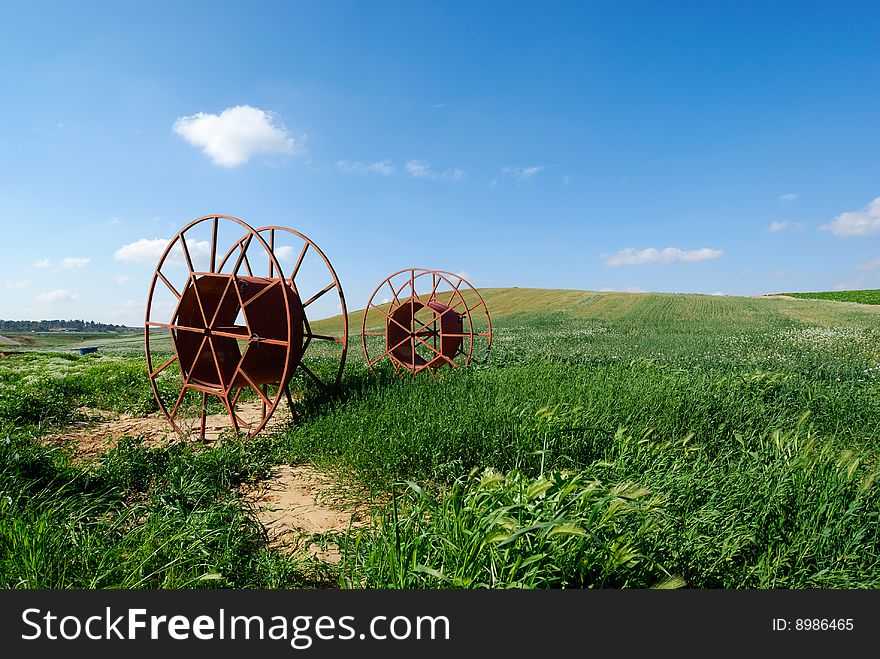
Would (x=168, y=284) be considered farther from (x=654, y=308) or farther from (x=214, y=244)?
(x=654, y=308)

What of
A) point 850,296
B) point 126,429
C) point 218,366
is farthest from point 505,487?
point 850,296

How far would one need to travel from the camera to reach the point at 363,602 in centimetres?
182

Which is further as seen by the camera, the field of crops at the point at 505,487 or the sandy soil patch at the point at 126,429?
the sandy soil patch at the point at 126,429

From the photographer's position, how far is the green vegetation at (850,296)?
50.8m

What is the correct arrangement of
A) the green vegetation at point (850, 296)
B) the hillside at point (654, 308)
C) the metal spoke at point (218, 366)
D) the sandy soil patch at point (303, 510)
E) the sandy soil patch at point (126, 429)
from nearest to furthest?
the sandy soil patch at point (303, 510) < the sandy soil patch at point (126, 429) < the metal spoke at point (218, 366) < the hillside at point (654, 308) < the green vegetation at point (850, 296)

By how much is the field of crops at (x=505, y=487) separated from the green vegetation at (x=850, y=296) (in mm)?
58809

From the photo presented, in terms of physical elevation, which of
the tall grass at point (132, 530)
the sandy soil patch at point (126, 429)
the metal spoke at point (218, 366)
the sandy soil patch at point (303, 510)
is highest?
the metal spoke at point (218, 366)

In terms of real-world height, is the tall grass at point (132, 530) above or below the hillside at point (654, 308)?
below

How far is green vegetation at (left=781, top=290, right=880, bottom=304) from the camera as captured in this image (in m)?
50.8

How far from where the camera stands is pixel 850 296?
55750mm

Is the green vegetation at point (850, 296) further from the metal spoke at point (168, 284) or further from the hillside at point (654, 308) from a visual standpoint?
the metal spoke at point (168, 284)

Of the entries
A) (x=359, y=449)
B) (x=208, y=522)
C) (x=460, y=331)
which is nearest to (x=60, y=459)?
(x=208, y=522)

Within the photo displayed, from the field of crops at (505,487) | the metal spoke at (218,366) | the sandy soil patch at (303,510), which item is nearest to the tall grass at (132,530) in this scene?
the field of crops at (505,487)

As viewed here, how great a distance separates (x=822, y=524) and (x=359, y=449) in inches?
136
